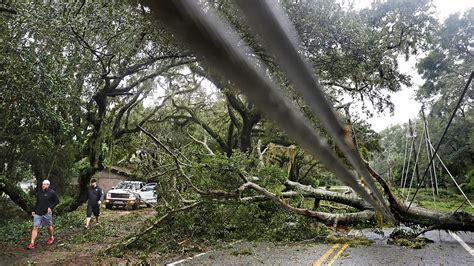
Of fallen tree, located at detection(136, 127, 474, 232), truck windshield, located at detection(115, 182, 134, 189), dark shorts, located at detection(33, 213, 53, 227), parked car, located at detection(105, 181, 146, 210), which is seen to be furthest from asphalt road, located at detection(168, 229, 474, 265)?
truck windshield, located at detection(115, 182, 134, 189)

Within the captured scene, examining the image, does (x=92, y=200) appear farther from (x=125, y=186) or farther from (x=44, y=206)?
(x=125, y=186)

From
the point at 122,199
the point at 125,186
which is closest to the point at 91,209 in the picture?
the point at 122,199

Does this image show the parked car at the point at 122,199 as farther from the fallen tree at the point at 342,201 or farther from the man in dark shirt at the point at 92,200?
the fallen tree at the point at 342,201

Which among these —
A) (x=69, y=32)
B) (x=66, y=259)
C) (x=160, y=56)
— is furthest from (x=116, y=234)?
(x=69, y=32)

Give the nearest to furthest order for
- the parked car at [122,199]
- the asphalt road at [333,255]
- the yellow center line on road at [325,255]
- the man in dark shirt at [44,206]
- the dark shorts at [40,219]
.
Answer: the yellow center line on road at [325,255]
the asphalt road at [333,255]
the dark shorts at [40,219]
the man in dark shirt at [44,206]
the parked car at [122,199]

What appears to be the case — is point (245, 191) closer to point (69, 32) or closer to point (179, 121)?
point (69, 32)

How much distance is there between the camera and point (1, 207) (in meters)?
14.6

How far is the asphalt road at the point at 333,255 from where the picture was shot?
7.54m

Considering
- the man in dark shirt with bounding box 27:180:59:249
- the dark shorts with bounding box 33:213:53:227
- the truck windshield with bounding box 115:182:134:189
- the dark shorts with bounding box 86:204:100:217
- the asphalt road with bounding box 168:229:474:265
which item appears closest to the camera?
the asphalt road with bounding box 168:229:474:265

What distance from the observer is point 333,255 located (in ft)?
26.9

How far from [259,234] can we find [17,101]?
674 centimetres

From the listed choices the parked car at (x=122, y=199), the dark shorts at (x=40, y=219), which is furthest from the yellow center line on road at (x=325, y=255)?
the parked car at (x=122, y=199)

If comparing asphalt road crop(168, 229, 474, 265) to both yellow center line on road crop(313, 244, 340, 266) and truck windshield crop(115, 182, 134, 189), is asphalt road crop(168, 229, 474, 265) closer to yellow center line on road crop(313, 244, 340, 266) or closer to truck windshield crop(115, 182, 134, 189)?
yellow center line on road crop(313, 244, 340, 266)

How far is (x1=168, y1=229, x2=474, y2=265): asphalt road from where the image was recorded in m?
7.54
